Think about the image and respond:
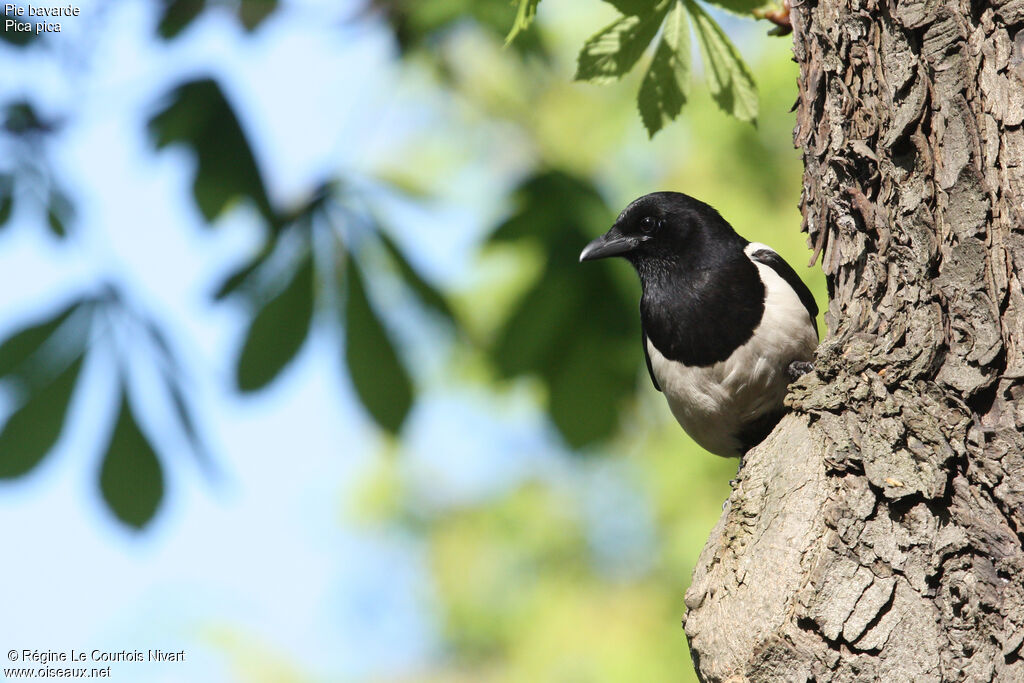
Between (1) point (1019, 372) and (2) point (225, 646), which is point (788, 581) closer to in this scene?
(1) point (1019, 372)

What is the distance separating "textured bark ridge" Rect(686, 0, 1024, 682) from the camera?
188 cm

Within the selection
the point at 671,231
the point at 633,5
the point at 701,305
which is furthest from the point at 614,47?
the point at 671,231

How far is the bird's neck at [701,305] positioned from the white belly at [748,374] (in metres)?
0.03

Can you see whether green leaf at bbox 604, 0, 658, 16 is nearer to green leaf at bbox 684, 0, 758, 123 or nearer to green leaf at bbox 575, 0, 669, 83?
green leaf at bbox 575, 0, 669, 83

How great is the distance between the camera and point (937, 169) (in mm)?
2129

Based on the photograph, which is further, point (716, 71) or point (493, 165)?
point (493, 165)

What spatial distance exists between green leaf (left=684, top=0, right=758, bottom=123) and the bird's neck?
74 centimetres

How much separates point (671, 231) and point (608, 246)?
469 mm

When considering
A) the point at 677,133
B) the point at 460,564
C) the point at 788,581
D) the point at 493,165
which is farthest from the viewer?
the point at 460,564

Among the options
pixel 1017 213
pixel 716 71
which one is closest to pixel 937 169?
pixel 1017 213

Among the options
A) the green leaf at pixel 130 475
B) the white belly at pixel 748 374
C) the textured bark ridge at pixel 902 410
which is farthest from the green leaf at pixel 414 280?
the textured bark ridge at pixel 902 410

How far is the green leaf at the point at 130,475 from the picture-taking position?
289 centimetres

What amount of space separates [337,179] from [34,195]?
3.01 feet

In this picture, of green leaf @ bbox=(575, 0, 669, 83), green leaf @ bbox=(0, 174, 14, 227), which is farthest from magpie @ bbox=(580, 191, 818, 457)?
green leaf @ bbox=(0, 174, 14, 227)
